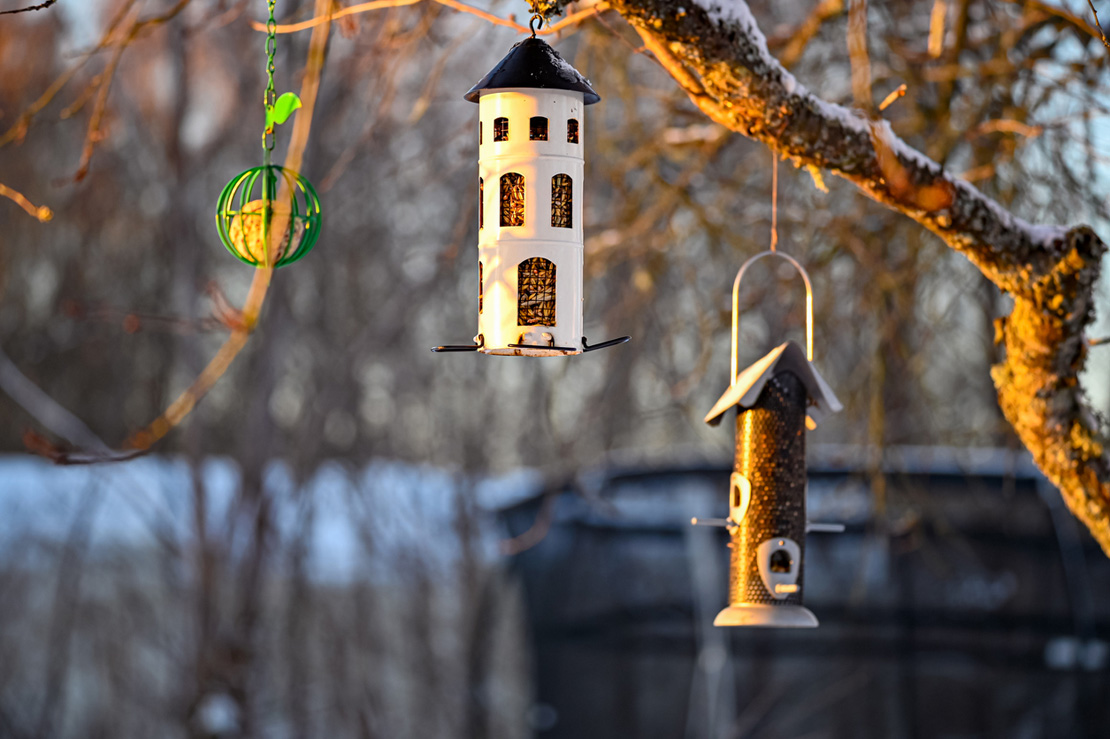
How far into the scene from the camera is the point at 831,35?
574cm

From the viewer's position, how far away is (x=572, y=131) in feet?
9.89

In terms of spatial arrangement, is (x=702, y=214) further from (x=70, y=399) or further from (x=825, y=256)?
(x=70, y=399)

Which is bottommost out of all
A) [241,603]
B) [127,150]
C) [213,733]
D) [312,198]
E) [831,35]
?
[213,733]

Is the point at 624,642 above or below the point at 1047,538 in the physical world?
below

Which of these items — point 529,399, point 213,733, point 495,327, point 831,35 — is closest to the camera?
point 495,327

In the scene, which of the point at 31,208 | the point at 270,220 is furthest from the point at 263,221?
the point at 31,208

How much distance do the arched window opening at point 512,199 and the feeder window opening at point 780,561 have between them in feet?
3.85

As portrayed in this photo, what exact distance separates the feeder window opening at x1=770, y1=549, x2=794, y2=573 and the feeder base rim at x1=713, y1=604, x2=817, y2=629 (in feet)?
0.45

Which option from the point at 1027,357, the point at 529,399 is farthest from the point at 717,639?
the point at 1027,357

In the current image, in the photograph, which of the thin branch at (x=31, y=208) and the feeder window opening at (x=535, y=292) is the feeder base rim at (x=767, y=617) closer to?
the feeder window opening at (x=535, y=292)

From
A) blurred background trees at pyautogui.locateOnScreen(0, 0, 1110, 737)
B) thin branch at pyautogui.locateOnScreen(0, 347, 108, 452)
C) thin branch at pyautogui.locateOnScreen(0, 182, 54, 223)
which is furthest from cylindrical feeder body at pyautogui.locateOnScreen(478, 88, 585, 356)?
thin branch at pyautogui.locateOnScreen(0, 347, 108, 452)

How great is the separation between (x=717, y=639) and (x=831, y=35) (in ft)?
15.6

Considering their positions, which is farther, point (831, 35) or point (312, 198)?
point (831, 35)

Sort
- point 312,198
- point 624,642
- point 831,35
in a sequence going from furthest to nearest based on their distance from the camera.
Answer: point 624,642 < point 831,35 < point 312,198
